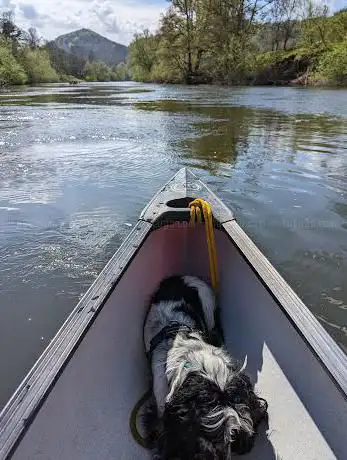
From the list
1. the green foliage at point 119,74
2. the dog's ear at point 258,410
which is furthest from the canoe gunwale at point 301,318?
the green foliage at point 119,74

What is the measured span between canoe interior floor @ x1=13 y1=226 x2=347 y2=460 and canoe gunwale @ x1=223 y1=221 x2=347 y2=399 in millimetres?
99

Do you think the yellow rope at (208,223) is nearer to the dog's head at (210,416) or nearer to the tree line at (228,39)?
the dog's head at (210,416)

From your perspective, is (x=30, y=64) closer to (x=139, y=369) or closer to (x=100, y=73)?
(x=100, y=73)

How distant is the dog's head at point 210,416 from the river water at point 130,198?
1.51 meters

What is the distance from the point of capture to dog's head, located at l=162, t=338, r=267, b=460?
5.98ft

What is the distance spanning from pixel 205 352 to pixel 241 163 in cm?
677

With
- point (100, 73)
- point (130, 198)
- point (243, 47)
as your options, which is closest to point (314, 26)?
point (243, 47)

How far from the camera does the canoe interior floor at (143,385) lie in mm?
2066

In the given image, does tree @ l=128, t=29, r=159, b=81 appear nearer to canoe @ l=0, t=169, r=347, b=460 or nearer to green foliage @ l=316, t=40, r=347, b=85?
green foliage @ l=316, t=40, r=347, b=85

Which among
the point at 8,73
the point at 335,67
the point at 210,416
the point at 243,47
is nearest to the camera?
the point at 210,416

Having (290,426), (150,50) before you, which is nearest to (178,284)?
(290,426)

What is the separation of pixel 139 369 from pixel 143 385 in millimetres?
159

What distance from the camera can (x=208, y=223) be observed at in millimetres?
3613

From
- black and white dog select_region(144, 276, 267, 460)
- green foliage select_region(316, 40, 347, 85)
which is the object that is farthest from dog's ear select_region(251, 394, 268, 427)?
green foliage select_region(316, 40, 347, 85)
